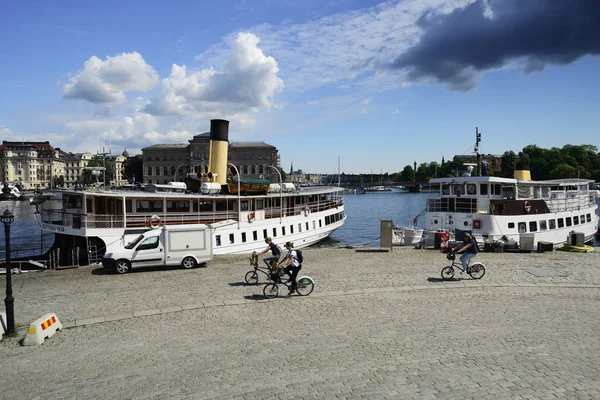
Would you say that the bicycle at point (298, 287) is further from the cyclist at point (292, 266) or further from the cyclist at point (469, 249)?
the cyclist at point (469, 249)

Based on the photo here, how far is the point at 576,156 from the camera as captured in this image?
16638 cm

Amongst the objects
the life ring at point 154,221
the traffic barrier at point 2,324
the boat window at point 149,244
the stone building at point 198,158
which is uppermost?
the stone building at point 198,158

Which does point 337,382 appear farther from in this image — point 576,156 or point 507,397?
point 576,156

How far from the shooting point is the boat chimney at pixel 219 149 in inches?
1377

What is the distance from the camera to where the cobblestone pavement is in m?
8.55

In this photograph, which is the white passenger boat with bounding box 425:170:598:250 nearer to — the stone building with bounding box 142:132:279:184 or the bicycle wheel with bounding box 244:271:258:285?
the bicycle wheel with bounding box 244:271:258:285

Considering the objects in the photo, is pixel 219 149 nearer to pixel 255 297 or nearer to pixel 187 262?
pixel 187 262

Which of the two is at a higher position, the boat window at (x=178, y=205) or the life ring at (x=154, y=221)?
the boat window at (x=178, y=205)

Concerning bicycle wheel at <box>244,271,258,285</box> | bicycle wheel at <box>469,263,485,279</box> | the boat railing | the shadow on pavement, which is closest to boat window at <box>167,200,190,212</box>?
the boat railing

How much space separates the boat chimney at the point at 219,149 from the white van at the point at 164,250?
46.7ft

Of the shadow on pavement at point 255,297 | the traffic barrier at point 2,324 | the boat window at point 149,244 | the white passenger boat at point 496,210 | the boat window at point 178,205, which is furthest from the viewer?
the white passenger boat at point 496,210

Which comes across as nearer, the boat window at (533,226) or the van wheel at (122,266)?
the van wheel at (122,266)

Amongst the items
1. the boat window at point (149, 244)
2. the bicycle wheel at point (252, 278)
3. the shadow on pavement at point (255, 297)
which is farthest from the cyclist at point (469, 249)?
the boat window at point (149, 244)

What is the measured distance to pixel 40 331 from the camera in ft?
37.2
